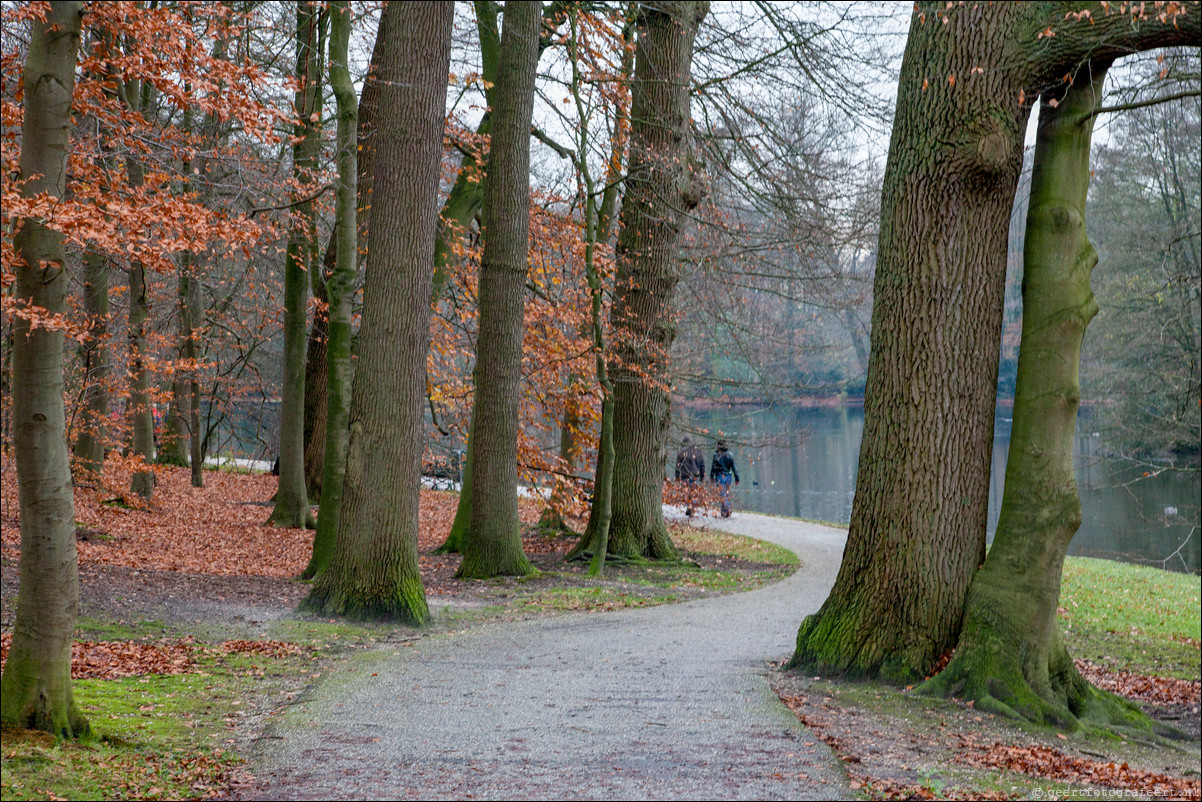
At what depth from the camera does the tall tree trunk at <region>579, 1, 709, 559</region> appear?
12602mm

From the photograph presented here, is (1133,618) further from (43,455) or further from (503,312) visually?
(43,455)

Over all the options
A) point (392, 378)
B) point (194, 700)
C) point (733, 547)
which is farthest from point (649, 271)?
point (194, 700)

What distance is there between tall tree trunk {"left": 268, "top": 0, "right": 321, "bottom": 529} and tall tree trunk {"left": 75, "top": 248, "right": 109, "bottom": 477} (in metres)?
2.59

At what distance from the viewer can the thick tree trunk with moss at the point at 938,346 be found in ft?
20.2

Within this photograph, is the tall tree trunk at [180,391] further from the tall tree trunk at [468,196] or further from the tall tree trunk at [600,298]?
the tall tree trunk at [600,298]

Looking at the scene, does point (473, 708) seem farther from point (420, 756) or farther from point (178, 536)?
point (178, 536)

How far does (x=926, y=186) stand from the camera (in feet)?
20.7

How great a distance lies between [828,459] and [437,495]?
20214 mm

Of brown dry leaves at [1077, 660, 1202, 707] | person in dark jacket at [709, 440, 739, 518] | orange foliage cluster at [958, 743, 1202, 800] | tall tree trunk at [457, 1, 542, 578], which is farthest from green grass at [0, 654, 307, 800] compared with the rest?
person in dark jacket at [709, 440, 739, 518]

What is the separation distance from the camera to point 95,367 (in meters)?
14.0

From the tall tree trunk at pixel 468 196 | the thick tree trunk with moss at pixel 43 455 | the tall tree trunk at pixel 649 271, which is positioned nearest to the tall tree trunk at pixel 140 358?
the tall tree trunk at pixel 468 196

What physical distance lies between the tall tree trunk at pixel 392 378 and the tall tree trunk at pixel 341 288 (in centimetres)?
200

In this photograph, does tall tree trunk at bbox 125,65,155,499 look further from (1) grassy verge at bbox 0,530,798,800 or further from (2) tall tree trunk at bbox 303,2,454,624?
(1) grassy verge at bbox 0,530,798,800

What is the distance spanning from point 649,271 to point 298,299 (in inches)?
228
